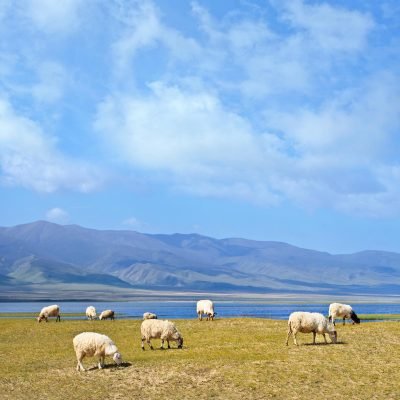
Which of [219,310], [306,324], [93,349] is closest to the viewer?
[93,349]

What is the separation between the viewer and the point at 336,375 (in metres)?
26.2

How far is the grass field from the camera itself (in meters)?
24.0

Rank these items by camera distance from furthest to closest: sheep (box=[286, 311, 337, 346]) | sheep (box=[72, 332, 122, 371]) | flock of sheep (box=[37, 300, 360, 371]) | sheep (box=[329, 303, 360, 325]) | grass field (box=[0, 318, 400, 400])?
sheep (box=[329, 303, 360, 325]) → sheep (box=[286, 311, 337, 346]) → flock of sheep (box=[37, 300, 360, 371]) → sheep (box=[72, 332, 122, 371]) → grass field (box=[0, 318, 400, 400])

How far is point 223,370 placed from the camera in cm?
2728

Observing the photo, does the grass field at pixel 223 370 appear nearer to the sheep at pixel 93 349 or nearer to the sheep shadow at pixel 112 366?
the sheep shadow at pixel 112 366

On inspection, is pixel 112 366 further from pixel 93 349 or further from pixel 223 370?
pixel 223 370

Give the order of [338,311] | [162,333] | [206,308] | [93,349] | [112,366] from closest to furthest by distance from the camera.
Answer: [93,349] < [112,366] < [162,333] < [338,311] < [206,308]

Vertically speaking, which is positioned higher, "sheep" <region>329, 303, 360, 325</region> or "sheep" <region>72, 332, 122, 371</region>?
"sheep" <region>329, 303, 360, 325</region>

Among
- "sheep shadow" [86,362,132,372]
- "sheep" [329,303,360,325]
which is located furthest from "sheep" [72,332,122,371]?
"sheep" [329,303,360,325]

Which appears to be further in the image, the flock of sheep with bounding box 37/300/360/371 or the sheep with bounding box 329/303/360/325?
the sheep with bounding box 329/303/360/325

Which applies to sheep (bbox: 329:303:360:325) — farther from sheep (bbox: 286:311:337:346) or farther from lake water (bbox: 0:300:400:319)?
lake water (bbox: 0:300:400:319)

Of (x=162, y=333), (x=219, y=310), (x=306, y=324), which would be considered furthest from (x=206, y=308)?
(x=219, y=310)

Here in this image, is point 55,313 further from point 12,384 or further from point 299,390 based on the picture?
point 299,390

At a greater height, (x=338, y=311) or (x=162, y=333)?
(x=338, y=311)
